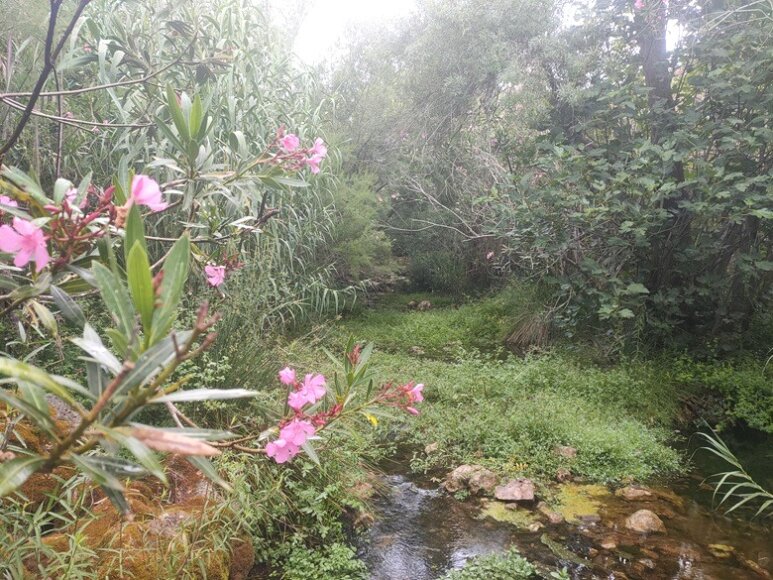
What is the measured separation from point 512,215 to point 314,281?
1869 mm

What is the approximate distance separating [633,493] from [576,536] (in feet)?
1.81

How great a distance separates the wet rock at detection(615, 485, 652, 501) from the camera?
2.76m

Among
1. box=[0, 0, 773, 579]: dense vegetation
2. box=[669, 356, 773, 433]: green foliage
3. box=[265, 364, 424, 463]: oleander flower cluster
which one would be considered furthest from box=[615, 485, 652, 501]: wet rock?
box=[265, 364, 424, 463]: oleander flower cluster

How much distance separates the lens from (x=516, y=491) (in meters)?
2.72

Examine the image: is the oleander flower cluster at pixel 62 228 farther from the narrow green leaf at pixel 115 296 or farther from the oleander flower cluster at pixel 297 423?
the oleander flower cluster at pixel 297 423

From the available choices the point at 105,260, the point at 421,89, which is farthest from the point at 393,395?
the point at 421,89

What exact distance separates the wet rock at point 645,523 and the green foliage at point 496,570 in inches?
25.6

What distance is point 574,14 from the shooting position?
4578 millimetres

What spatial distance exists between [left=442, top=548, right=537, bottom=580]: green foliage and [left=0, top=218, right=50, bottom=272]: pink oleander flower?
1.87m

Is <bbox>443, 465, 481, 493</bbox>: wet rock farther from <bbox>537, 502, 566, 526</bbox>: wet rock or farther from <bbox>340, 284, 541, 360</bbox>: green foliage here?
<bbox>340, 284, 541, 360</bbox>: green foliage

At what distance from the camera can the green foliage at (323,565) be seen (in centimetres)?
201

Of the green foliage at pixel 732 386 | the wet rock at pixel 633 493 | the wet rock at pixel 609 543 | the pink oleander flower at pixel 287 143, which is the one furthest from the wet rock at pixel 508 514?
the pink oleander flower at pixel 287 143

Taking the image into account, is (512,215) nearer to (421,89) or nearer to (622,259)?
(622,259)

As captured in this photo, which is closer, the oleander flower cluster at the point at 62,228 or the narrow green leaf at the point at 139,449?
the narrow green leaf at the point at 139,449
